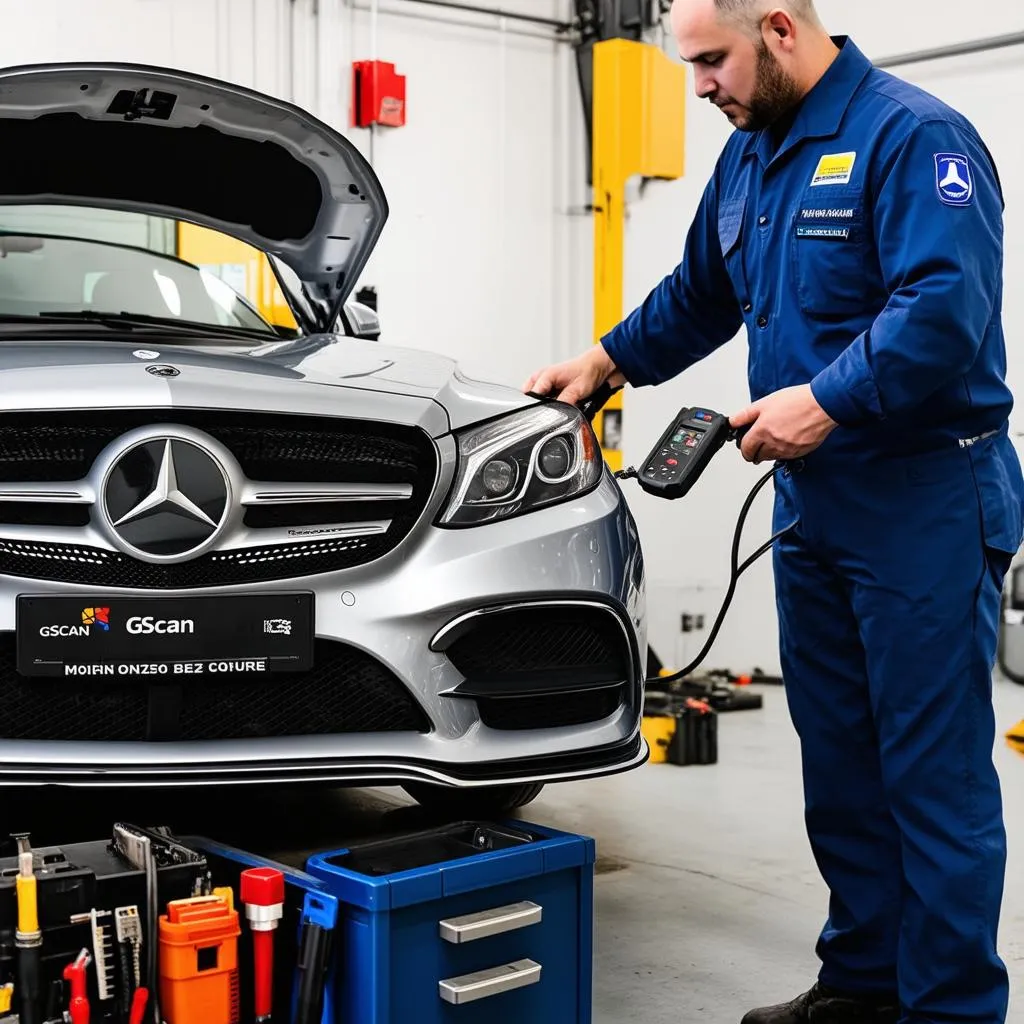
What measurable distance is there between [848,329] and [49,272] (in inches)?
63.0

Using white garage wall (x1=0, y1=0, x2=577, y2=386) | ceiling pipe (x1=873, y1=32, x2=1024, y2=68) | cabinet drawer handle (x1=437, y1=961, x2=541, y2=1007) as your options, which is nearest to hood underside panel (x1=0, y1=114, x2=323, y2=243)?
cabinet drawer handle (x1=437, y1=961, x2=541, y2=1007)

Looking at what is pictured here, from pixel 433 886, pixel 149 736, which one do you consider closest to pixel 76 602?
pixel 149 736

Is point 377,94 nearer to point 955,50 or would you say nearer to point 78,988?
point 955,50

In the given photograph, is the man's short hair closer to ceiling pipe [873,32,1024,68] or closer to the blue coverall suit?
the blue coverall suit

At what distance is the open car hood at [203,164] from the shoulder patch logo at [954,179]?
106 centimetres

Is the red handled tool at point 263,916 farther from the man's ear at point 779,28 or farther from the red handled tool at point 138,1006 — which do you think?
the man's ear at point 779,28

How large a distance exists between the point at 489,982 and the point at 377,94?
16.0 feet

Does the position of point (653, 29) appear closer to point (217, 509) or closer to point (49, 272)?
point (49, 272)

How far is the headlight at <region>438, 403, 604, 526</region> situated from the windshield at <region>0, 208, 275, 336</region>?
0.91 metres

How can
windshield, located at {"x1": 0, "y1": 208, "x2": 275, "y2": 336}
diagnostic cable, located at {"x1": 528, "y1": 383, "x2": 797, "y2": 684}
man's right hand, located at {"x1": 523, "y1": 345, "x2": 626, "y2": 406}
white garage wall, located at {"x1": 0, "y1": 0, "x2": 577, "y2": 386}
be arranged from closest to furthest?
diagnostic cable, located at {"x1": 528, "y1": 383, "x2": 797, "y2": 684}
man's right hand, located at {"x1": 523, "y1": 345, "x2": 626, "y2": 406}
windshield, located at {"x1": 0, "y1": 208, "x2": 275, "y2": 336}
white garage wall, located at {"x1": 0, "y1": 0, "x2": 577, "y2": 386}

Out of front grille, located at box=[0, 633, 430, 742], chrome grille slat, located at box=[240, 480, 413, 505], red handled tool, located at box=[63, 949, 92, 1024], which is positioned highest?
chrome grille slat, located at box=[240, 480, 413, 505]

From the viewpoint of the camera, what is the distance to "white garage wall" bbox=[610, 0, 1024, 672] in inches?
208

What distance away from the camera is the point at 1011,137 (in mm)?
5238

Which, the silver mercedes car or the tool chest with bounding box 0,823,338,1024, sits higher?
the silver mercedes car
